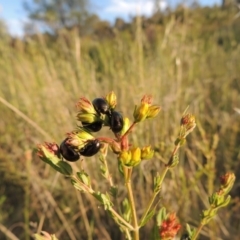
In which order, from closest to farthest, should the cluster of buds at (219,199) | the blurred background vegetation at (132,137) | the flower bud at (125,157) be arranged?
1. the flower bud at (125,157)
2. the cluster of buds at (219,199)
3. the blurred background vegetation at (132,137)

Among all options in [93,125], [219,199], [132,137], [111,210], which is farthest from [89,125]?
[132,137]

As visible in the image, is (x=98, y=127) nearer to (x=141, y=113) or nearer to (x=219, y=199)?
(x=141, y=113)

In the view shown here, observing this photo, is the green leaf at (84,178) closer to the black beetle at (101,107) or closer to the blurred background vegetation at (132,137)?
the black beetle at (101,107)

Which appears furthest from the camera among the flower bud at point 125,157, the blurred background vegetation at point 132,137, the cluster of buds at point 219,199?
the blurred background vegetation at point 132,137

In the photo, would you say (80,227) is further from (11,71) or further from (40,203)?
(11,71)

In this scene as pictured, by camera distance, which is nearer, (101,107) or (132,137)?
(101,107)

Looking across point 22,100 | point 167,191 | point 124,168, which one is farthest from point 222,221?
point 22,100

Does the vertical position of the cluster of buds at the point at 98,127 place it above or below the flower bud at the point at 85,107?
below

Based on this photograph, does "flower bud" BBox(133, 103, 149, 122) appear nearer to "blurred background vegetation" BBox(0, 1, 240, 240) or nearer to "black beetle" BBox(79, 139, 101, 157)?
"black beetle" BBox(79, 139, 101, 157)

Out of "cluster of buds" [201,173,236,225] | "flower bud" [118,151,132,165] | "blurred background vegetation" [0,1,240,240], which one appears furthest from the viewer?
"blurred background vegetation" [0,1,240,240]

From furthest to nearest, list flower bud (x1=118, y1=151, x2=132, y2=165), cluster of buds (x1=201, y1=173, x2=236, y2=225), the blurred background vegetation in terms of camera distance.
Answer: the blurred background vegetation
cluster of buds (x1=201, y1=173, x2=236, y2=225)
flower bud (x1=118, y1=151, x2=132, y2=165)

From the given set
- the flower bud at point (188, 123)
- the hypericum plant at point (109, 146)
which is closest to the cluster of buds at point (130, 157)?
the hypericum plant at point (109, 146)

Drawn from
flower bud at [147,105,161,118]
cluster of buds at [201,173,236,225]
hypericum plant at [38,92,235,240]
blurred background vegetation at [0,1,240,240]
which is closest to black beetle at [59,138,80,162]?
hypericum plant at [38,92,235,240]
